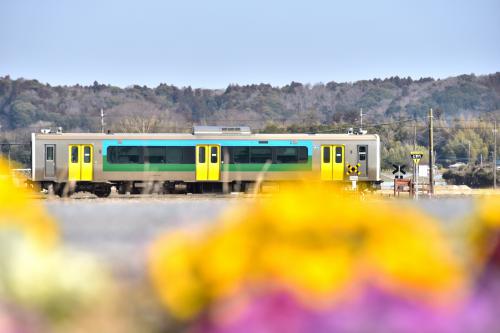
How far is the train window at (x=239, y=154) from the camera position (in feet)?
111

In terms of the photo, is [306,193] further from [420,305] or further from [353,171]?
[353,171]

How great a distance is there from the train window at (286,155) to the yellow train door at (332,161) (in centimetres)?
121

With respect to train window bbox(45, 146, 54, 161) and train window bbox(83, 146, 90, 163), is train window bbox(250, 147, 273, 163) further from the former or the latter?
train window bbox(45, 146, 54, 161)

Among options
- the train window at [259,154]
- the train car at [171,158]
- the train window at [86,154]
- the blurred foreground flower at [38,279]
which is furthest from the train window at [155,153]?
the blurred foreground flower at [38,279]

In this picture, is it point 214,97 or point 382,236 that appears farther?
point 214,97

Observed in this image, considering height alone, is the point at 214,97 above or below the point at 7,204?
above

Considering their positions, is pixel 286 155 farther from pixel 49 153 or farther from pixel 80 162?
pixel 49 153

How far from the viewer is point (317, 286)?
1.48m

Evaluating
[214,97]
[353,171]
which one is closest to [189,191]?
[353,171]

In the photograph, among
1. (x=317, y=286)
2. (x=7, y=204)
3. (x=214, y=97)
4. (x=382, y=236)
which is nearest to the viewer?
(x=317, y=286)

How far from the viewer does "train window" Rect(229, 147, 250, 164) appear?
33719 millimetres

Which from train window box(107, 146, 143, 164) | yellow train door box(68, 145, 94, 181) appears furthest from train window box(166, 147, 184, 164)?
yellow train door box(68, 145, 94, 181)

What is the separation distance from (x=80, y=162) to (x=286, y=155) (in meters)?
8.09

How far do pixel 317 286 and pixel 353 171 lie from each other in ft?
108
